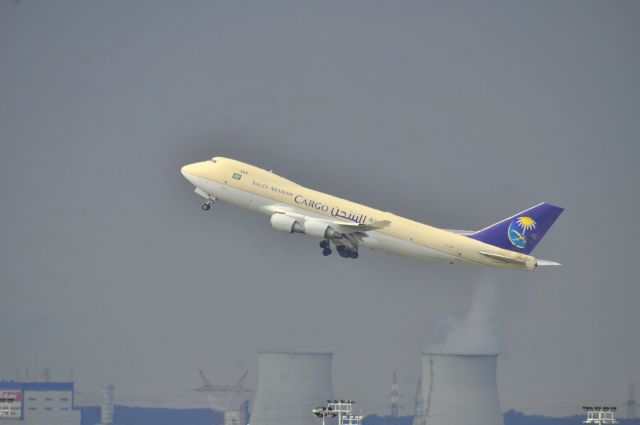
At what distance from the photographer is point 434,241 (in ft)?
467

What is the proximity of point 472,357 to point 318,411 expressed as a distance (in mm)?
65620

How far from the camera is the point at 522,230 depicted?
145 meters

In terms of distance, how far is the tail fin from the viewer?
144 meters

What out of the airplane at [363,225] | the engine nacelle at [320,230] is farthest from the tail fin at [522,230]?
the engine nacelle at [320,230]

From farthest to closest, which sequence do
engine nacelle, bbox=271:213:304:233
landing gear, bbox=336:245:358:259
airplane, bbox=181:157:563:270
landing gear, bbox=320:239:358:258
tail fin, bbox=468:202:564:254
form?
landing gear, bbox=336:245:358:259 → landing gear, bbox=320:239:358:258 → engine nacelle, bbox=271:213:304:233 → tail fin, bbox=468:202:564:254 → airplane, bbox=181:157:563:270

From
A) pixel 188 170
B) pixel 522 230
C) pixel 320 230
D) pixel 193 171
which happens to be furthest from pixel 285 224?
pixel 522 230

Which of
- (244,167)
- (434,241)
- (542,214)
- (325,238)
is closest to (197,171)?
(244,167)

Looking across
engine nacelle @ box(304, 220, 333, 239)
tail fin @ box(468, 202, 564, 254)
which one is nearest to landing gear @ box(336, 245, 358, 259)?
engine nacelle @ box(304, 220, 333, 239)

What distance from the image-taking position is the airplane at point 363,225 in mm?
142125

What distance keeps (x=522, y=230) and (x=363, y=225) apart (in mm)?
16238

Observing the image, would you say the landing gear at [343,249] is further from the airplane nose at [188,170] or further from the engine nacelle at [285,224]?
the airplane nose at [188,170]

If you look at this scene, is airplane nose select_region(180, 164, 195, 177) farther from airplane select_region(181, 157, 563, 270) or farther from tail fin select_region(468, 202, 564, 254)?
tail fin select_region(468, 202, 564, 254)

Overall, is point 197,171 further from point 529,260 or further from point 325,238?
point 529,260

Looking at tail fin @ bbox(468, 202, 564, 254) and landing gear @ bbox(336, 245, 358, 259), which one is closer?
tail fin @ bbox(468, 202, 564, 254)
